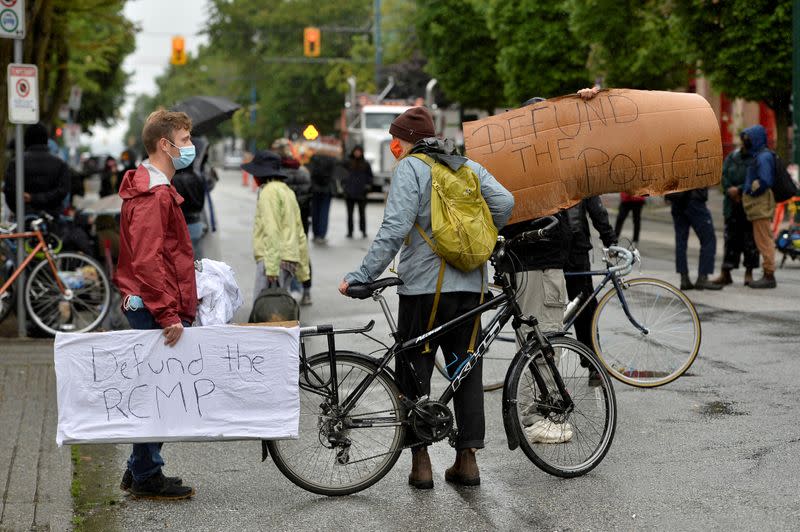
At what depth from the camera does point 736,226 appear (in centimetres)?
1488

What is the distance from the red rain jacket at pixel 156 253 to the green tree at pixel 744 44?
21629 mm

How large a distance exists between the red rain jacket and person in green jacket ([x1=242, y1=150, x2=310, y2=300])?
199 inches

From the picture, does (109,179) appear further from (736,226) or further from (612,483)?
(612,483)

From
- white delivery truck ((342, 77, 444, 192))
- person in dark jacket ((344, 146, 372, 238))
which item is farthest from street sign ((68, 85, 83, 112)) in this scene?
person in dark jacket ((344, 146, 372, 238))

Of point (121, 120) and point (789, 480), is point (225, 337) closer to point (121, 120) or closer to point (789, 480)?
point (789, 480)

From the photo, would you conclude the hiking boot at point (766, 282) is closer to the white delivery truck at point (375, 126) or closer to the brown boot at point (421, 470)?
the brown boot at point (421, 470)

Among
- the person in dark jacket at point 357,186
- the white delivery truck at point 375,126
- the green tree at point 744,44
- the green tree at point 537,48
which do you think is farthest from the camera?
the white delivery truck at point 375,126

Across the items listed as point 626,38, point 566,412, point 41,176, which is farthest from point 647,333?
point 626,38

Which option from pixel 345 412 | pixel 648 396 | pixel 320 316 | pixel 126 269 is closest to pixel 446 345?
pixel 345 412

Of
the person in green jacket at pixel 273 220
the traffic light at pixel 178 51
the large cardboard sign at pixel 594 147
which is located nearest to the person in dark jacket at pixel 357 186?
the person in green jacket at pixel 273 220

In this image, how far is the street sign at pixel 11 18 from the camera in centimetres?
1085

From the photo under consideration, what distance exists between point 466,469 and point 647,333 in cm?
254

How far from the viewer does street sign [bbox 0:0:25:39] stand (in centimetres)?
1085

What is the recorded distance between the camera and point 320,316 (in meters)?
13.3
